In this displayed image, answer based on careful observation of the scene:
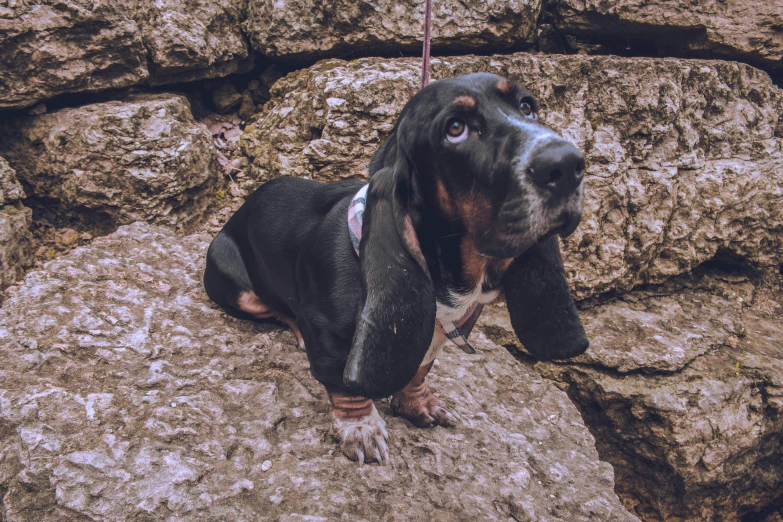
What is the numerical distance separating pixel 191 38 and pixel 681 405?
4326mm

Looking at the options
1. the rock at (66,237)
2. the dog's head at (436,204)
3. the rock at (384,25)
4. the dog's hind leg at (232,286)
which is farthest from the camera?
the rock at (384,25)

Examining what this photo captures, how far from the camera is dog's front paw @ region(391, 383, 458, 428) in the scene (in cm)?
275

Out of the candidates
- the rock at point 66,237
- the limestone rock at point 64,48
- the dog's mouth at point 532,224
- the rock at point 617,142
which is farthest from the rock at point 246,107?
the dog's mouth at point 532,224

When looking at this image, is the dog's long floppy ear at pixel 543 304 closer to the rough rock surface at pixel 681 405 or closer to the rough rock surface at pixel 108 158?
the rough rock surface at pixel 681 405

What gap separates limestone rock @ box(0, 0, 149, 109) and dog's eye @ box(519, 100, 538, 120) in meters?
3.09

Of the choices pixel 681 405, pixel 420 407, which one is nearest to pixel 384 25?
pixel 420 407

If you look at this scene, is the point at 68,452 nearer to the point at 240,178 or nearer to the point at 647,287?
the point at 240,178

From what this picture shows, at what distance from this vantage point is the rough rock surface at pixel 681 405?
3793mm

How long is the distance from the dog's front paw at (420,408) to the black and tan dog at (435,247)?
0.12 metres

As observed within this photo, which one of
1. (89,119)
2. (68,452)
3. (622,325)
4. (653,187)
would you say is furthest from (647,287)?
(89,119)

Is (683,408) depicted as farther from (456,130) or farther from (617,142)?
(456,130)

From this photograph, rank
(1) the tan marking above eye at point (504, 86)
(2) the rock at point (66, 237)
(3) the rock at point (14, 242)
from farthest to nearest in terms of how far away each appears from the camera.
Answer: (2) the rock at point (66, 237) < (3) the rock at point (14, 242) < (1) the tan marking above eye at point (504, 86)

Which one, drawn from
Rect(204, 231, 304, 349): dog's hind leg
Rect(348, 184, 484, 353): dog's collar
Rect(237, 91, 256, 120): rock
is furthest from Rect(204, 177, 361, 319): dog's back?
Rect(237, 91, 256, 120): rock

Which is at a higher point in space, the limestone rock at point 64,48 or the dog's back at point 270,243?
the limestone rock at point 64,48
